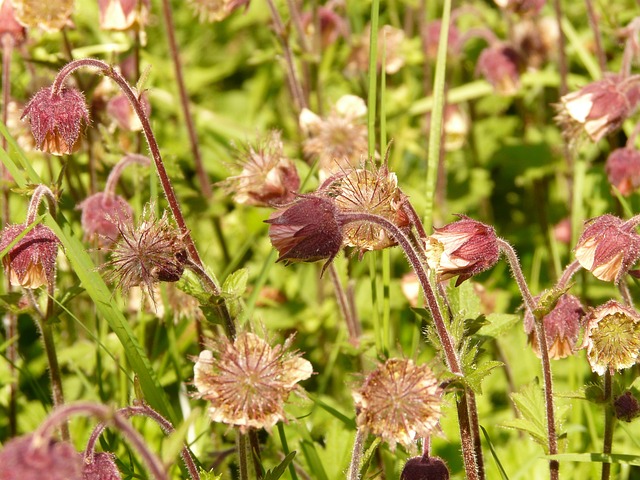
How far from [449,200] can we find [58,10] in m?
2.06

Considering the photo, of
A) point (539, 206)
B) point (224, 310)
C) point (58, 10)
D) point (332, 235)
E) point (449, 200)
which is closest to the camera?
point (332, 235)

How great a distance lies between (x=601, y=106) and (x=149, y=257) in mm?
1721

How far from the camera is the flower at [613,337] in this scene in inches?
81.2

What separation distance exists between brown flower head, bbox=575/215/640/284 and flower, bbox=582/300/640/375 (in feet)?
0.29

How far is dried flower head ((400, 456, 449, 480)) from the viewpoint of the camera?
203 centimetres

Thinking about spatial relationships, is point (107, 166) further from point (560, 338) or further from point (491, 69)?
point (560, 338)

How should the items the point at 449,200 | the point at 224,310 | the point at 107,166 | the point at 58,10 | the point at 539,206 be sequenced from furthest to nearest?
the point at 449,200
the point at 539,206
the point at 107,166
the point at 58,10
the point at 224,310

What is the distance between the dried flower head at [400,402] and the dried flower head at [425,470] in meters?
0.16

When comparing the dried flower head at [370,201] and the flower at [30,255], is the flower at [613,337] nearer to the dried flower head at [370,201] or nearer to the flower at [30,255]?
the dried flower head at [370,201]

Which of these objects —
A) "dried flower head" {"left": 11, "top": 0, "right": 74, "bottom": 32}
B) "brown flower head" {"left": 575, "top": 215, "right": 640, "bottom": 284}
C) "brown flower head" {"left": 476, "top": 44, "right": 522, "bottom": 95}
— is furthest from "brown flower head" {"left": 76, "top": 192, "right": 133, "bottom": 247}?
"brown flower head" {"left": 476, "top": 44, "right": 522, "bottom": 95}

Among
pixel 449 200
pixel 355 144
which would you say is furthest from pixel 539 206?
pixel 355 144

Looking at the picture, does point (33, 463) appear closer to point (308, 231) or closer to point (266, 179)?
point (308, 231)

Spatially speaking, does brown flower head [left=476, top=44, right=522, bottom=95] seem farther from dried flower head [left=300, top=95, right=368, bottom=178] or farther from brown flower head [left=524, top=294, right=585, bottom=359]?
brown flower head [left=524, top=294, right=585, bottom=359]

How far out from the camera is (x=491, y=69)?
4012mm
